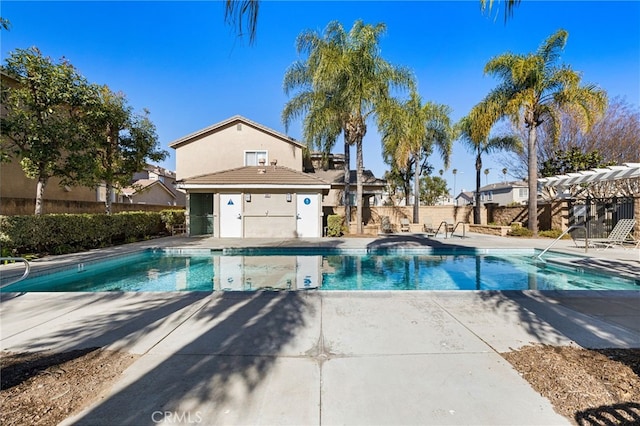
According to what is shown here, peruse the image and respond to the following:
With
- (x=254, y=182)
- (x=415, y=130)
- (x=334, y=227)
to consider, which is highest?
(x=415, y=130)

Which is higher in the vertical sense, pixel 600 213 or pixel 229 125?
pixel 229 125

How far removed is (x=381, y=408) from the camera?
238 cm

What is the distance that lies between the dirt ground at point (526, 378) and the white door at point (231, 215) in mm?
13001

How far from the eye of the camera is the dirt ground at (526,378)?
2.25 m

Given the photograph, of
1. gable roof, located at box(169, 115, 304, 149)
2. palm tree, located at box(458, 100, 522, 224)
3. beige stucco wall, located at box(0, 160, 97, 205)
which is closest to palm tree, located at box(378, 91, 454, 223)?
palm tree, located at box(458, 100, 522, 224)

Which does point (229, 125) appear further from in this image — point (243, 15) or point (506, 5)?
point (506, 5)

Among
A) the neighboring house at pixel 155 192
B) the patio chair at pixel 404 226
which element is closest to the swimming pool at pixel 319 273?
the patio chair at pixel 404 226

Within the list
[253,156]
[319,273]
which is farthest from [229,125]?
[319,273]

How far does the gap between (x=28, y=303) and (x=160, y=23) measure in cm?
1061

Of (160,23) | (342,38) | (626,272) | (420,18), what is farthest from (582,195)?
(160,23)

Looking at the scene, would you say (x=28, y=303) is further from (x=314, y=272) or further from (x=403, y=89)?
(x=403, y=89)

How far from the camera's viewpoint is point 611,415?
218 centimetres

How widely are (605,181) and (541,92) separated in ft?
18.8

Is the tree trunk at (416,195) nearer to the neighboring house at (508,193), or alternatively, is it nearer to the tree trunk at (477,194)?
the tree trunk at (477,194)
